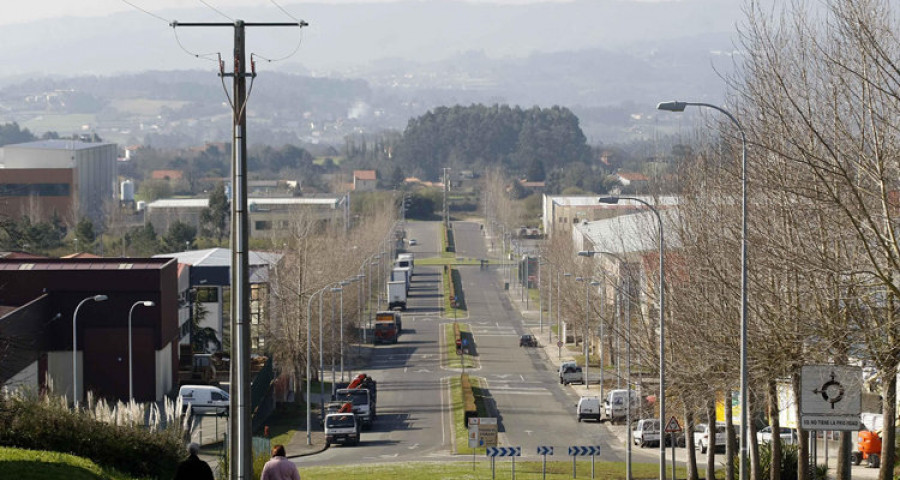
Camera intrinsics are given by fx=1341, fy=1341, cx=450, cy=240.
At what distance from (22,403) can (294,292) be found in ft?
132

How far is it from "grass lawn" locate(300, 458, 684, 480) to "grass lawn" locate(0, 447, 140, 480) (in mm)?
12340

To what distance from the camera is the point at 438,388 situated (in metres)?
68.6

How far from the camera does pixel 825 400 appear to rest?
1998 cm

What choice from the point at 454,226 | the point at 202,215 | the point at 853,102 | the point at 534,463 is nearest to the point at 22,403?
the point at 853,102

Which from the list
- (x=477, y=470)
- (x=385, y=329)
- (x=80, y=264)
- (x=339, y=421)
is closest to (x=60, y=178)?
(x=385, y=329)

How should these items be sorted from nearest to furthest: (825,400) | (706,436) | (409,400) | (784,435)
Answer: (825,400) < (706,436) < (784,435) < (409,400)

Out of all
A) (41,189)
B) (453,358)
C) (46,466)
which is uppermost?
(41,189)

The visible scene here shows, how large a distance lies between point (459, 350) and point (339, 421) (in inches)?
1274

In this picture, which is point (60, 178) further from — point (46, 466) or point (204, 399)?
point (46, 466)

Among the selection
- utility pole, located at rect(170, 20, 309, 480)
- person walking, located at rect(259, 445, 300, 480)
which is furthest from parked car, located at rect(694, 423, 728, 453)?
person walking, located at rect(259, 445, 300, 480)

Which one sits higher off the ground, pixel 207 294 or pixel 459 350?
pixel 207 294

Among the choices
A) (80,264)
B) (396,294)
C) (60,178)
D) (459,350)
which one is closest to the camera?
(80,264)

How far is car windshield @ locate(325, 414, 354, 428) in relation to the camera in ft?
167

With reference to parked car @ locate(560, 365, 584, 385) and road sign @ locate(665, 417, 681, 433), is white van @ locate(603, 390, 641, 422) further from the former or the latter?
road sign @ locate(665, 417, 681, 433)
